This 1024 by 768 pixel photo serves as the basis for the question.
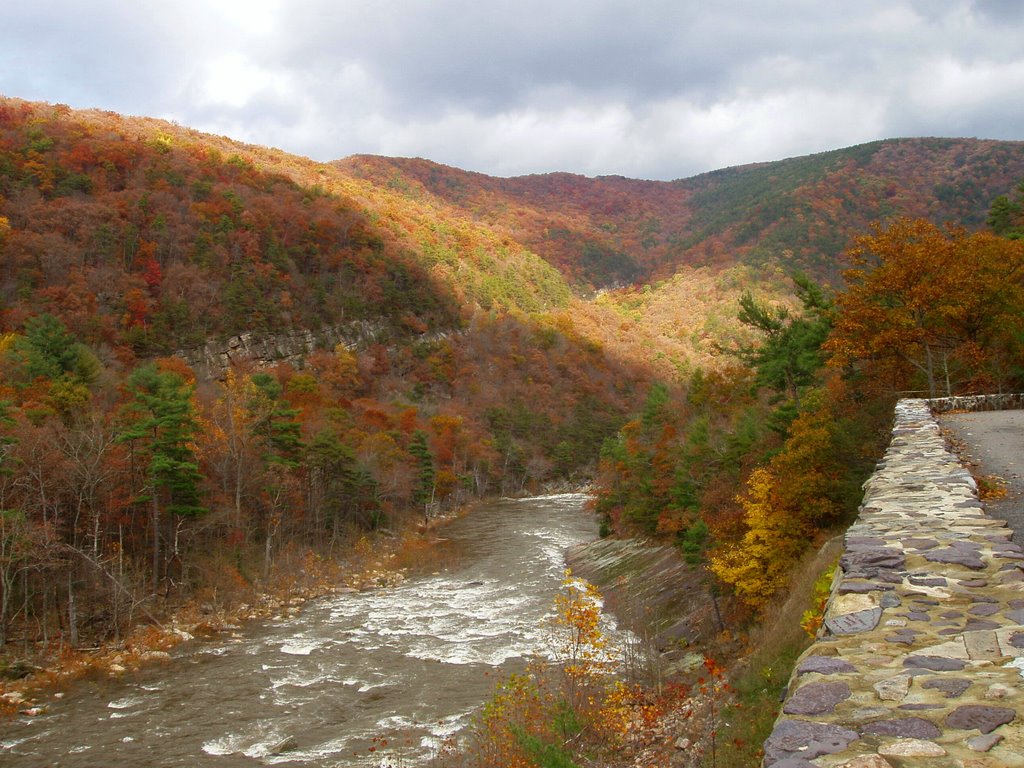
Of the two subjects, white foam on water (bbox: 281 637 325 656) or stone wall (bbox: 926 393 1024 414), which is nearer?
stone wall (bbox: 926 393 1024 414)

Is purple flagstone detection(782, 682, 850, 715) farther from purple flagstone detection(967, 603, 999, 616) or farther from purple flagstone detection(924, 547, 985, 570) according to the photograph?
purple flagstone detection(924, 547, 985, 570)

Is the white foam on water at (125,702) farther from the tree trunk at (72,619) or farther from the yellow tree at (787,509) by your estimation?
the yellow tree at (787,509)

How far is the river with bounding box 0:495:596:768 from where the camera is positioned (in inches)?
621

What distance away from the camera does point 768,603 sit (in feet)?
57.3

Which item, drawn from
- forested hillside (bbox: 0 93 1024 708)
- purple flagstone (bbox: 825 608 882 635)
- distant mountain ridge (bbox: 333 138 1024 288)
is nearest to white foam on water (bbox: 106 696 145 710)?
forested hillside (bbox: 0 93 1024 708)

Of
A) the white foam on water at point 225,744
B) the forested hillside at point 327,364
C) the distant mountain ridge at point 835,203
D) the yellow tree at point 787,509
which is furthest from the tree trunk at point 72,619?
the distant mountain ridge at point 835,203

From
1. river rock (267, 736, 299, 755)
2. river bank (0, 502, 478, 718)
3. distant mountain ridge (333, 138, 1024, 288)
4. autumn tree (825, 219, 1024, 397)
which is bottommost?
river bank (0, 502, 478, 718)

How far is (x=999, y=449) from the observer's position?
503 inches

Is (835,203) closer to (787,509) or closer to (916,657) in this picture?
(787,509)

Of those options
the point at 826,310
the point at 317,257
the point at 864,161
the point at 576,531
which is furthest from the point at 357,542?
the point at 864,161

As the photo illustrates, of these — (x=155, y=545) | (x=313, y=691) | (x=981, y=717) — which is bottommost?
(x=313, y=691)

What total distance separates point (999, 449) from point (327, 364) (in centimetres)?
7165

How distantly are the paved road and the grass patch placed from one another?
8.96 ft

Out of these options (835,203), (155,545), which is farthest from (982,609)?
(835,203)
